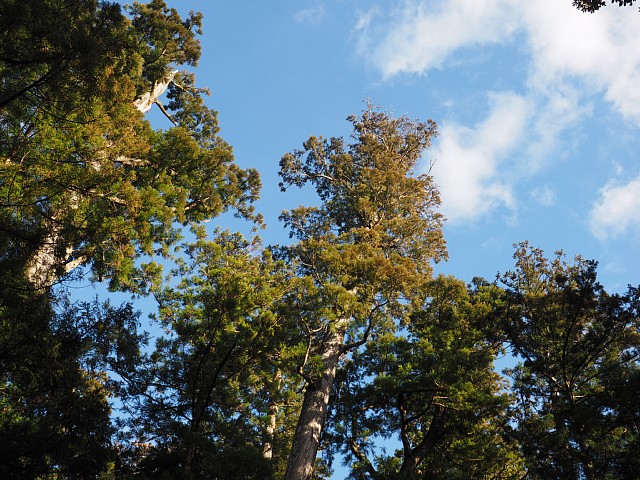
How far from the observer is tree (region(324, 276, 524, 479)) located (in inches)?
455

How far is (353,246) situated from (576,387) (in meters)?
7.45

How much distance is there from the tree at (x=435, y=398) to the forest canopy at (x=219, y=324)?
0.06m

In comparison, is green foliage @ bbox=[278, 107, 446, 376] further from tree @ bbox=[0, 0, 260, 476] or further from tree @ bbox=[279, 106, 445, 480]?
tree @ bbox=[0, 0, 260, 476]

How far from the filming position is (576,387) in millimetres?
14234

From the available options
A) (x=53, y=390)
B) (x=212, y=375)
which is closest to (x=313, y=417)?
(x=212, y=375)

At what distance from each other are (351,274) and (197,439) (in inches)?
178

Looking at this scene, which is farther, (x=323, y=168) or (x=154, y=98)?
(x=323, y=168)

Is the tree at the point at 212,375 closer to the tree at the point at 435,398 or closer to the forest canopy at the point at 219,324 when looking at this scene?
the forest canopy at the point at 219,324

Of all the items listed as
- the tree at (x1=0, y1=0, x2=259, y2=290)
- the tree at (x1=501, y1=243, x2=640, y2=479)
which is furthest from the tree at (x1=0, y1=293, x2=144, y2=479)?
the tree at (x1=501, y1=243, x2=640, y2=479)

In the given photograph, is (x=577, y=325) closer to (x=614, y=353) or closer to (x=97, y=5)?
(x=614, y=353)

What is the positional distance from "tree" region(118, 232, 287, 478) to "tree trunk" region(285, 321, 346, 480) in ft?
1.92

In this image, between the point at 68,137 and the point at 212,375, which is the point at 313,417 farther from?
the point at 68,137

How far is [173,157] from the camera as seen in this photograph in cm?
1238

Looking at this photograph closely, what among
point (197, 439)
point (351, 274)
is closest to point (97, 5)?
point (351, 274)
